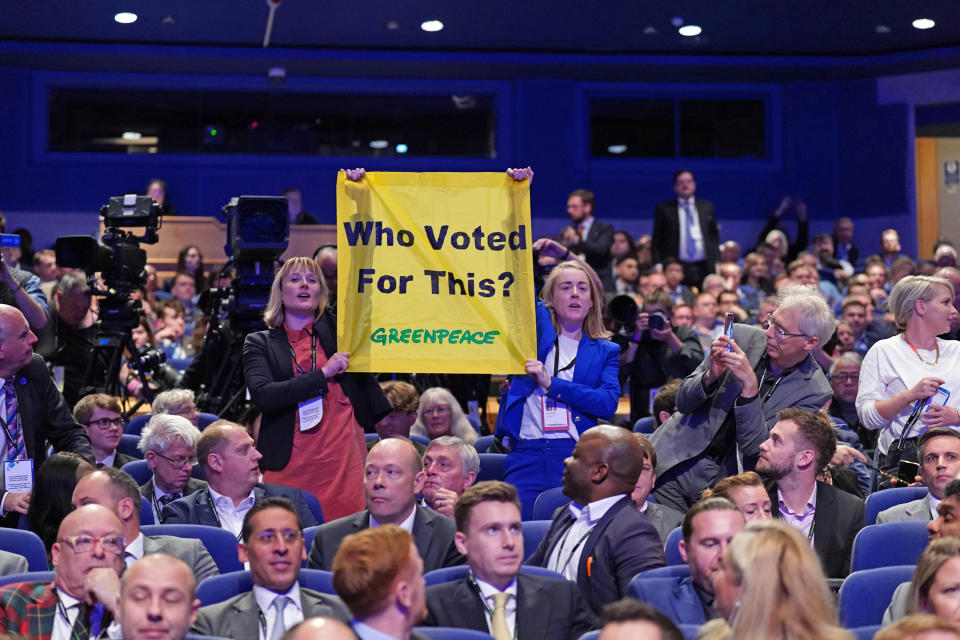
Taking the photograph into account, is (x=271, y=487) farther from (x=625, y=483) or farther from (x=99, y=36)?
(x=99, y=36)

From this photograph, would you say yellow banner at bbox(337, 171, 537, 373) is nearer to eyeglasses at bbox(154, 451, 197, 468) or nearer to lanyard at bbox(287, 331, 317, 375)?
lanyard at bbox(287, 331, 317, 375)

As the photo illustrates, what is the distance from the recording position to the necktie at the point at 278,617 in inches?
142

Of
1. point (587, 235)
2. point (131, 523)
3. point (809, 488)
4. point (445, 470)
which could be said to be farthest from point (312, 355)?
point (587, 235)

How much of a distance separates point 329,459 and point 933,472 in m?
2.30

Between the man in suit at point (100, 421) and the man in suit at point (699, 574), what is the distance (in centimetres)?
294

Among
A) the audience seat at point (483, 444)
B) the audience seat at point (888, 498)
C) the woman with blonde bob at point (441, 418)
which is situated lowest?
the audience seat at point (888, 498)

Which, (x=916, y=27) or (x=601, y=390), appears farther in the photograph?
(x=916, y=27)

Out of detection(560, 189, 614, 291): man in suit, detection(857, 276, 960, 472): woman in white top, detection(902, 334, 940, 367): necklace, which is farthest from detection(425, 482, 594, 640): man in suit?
detection(560, 189, 614, 291): man in suit

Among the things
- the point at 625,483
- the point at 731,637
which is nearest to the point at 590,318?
the point at 625,483

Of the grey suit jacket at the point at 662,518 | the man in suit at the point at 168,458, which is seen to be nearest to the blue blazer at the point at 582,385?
the grey suit jacket at the point at 662,518

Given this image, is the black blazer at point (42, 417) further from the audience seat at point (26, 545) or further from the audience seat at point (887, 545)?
the audience seat at point (887, 545)

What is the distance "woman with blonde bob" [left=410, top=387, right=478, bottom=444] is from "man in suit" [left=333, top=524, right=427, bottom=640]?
10.8ft

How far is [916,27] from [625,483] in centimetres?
986

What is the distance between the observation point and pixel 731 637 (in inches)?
104
